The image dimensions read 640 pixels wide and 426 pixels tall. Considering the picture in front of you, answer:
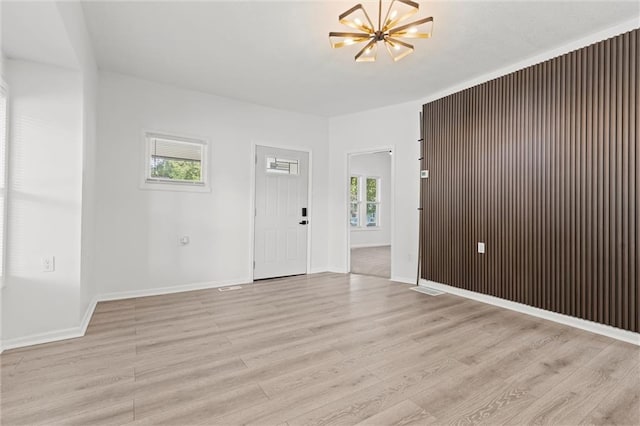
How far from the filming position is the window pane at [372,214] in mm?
9852

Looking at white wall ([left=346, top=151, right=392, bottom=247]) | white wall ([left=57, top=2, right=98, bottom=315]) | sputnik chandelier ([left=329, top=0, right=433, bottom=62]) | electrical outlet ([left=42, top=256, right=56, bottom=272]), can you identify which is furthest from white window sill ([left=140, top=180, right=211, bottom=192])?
white wall ([left=346, top=151, right=392, bottom=247])

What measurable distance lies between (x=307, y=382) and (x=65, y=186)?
106 inches

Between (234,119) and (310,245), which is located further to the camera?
(310,245)

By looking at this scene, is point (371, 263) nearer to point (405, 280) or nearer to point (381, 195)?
point (405, 280)

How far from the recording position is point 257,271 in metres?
5.04

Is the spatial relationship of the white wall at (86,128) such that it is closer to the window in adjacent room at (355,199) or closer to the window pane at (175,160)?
the window pane at (175,160)

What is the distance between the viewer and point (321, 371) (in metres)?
2.21

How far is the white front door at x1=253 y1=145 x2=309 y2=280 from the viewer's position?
16.7 feet

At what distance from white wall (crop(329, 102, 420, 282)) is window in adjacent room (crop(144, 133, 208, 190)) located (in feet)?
7.82

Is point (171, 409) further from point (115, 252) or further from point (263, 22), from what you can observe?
point (263, 22)

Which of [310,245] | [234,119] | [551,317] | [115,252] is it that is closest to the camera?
[551,317]

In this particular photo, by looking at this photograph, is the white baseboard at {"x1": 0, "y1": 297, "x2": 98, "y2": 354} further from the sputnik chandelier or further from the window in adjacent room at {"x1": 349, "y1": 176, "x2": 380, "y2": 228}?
the window in adjacent room at {"x1": 349, "y1": 176, "x2": 380, "y2": 228}

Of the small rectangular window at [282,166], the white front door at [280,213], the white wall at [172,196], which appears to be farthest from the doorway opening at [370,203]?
the white wall at [172,196]

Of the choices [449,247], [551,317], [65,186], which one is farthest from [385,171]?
[65,186]
